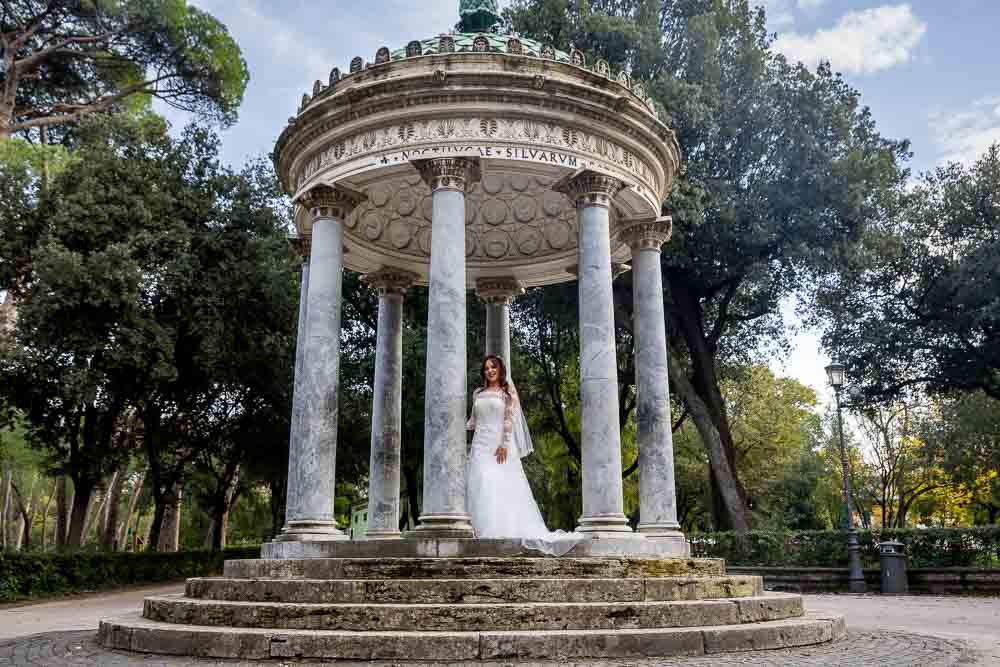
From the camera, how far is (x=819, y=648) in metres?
9.44

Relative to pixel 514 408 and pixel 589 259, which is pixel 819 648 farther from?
pixel 589 259

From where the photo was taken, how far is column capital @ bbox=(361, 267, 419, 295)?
18.9 m

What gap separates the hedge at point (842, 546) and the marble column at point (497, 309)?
1294cm

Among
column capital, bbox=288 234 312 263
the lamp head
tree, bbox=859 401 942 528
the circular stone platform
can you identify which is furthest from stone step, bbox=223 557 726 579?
tree, bbox=859 401 942 528

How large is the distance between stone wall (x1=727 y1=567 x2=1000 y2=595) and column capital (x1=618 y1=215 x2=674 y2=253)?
1259 cm

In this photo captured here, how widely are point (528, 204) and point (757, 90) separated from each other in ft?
48.9

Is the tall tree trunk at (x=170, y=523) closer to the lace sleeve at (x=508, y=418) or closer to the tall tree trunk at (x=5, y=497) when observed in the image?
the tall tree trunk at (x=5, y=497)

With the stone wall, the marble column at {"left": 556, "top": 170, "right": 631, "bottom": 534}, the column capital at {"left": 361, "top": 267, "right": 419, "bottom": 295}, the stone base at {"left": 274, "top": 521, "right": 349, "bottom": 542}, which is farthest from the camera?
the stone wall

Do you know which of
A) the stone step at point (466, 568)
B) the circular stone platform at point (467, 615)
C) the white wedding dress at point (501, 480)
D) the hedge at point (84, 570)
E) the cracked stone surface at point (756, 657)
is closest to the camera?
the cracked stone surface at point (756, 657)

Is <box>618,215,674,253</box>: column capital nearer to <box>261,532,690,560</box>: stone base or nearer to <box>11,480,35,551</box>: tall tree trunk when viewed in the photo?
<box>261,532,690,560</box>: stone base

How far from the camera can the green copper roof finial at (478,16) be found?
17.8m

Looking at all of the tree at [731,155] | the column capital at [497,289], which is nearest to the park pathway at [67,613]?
the column capital at [497,289]

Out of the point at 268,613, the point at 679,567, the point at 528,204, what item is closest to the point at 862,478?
the point at 528,204

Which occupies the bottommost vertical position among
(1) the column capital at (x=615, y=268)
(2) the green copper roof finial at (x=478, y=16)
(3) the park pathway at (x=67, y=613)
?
(3) the park pathway at (x=67, y=613)
